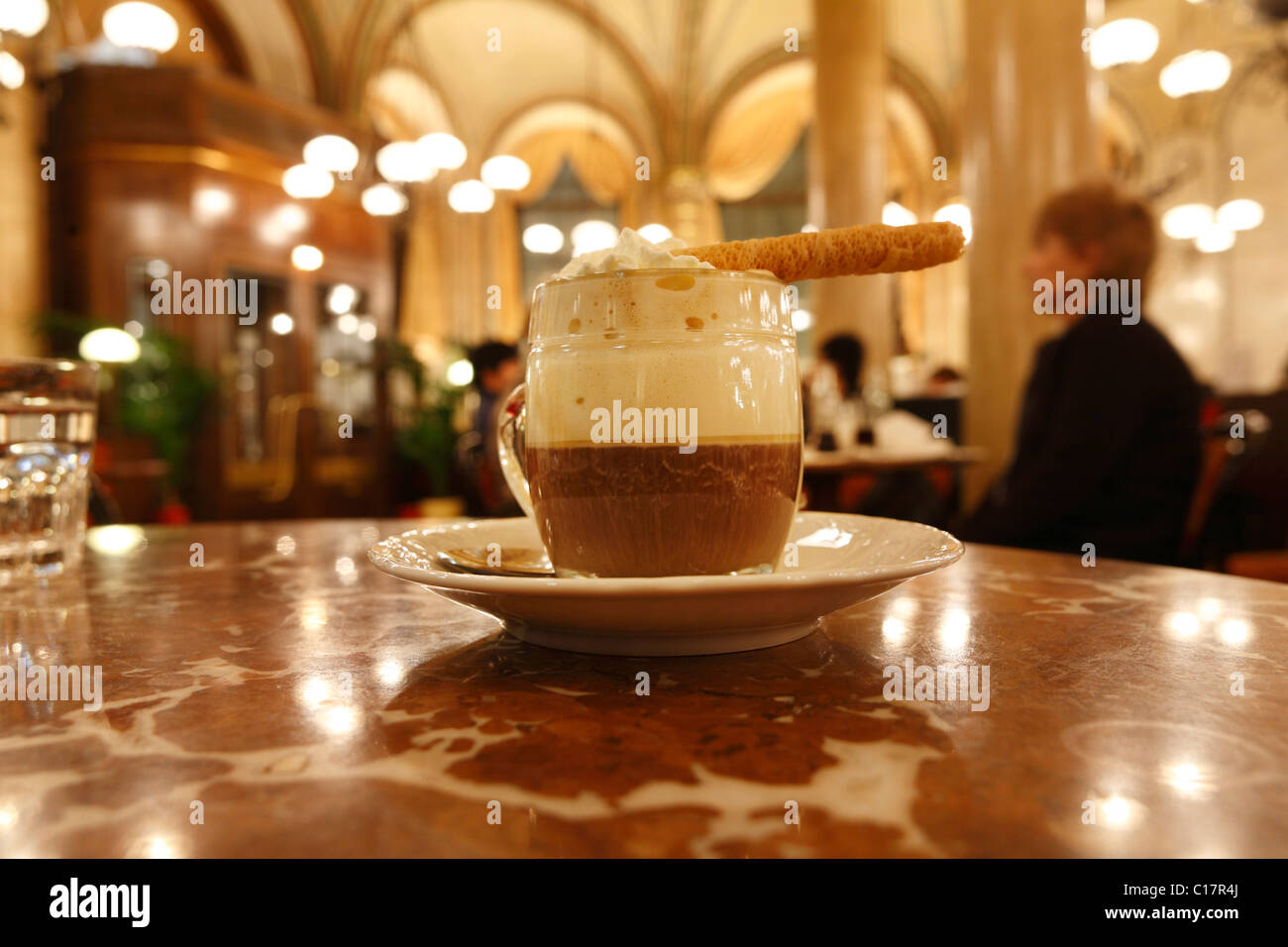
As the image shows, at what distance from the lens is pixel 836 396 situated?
14.7 ft

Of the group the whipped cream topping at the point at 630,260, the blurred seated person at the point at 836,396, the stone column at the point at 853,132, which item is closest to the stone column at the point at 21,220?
the blurred seated person at the point at 836,396

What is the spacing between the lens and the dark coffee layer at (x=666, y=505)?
64cm

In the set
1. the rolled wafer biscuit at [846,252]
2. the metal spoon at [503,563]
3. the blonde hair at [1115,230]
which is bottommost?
the metal spoon at [503,563]

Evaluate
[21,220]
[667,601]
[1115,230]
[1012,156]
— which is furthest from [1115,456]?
[21,220]

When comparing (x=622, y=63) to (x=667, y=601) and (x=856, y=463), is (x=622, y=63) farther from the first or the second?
(x=667, y=601)

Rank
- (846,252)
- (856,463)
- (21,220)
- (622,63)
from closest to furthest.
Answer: (846,252) → (856,463) → (21,220) → (622,63)

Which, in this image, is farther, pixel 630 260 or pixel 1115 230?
pixel 1115 230

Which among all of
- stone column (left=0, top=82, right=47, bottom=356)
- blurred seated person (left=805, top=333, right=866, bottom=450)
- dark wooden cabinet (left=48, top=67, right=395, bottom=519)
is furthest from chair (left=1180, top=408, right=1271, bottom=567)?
stone column (left=0, top=82, right=47, bottom=356)

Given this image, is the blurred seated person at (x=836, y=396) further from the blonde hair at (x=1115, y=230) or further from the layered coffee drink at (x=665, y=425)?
the layered coffee drink at (x=665, y=425)

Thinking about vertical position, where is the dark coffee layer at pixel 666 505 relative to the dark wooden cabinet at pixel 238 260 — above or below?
A: below

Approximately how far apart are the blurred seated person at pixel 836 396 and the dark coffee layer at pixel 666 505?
132 inches

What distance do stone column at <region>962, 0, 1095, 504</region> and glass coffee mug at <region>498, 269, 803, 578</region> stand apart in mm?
3924

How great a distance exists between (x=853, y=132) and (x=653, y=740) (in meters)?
7.77

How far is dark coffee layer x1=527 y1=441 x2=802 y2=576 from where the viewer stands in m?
0.64
